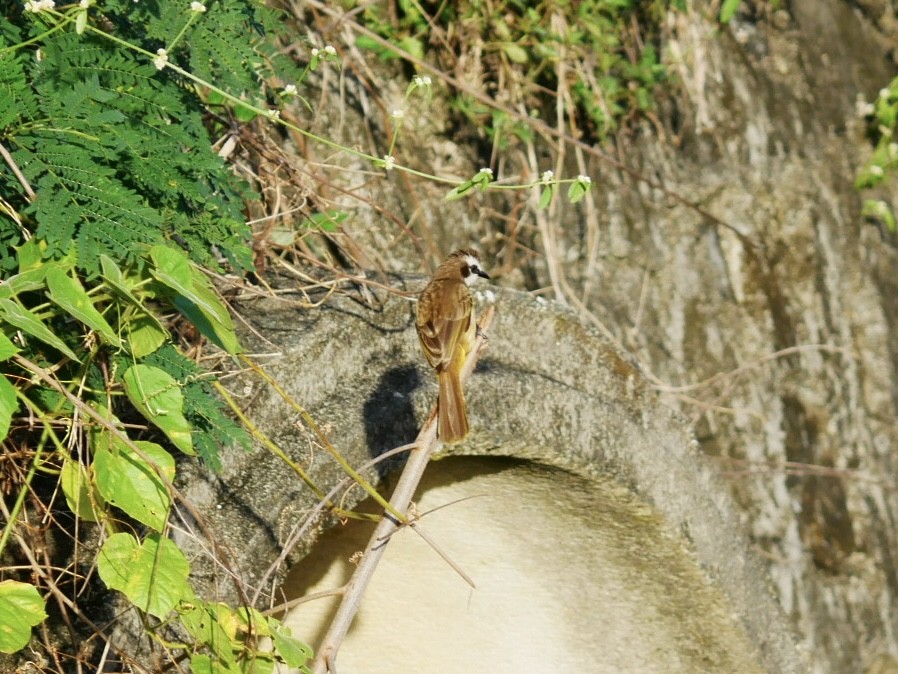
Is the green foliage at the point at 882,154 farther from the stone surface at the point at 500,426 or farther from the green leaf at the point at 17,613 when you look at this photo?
the green leaf at the point at 17,613

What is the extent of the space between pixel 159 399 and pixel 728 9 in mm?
3377

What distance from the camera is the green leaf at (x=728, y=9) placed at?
4766 mm

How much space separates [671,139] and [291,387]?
242 centimetres

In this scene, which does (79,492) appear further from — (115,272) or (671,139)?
(671,139)

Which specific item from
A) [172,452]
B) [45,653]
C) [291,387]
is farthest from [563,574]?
[45,653]

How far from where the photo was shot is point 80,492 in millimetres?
2219

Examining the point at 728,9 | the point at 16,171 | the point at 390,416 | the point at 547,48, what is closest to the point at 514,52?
the point at 547,48

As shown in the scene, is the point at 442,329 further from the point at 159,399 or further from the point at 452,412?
the point at 159,399

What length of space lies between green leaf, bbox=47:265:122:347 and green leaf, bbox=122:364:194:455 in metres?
0.12

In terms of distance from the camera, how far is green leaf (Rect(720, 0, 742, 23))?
4.77 metres

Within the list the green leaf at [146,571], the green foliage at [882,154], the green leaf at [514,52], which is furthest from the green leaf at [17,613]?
the green foliage at [882,154]

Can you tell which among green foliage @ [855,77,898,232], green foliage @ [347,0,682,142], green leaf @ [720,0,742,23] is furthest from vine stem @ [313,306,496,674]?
green foliage @ [855,77,898,232]

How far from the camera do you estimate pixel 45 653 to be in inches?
89.4

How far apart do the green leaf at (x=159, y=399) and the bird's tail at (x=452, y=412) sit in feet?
1.84
